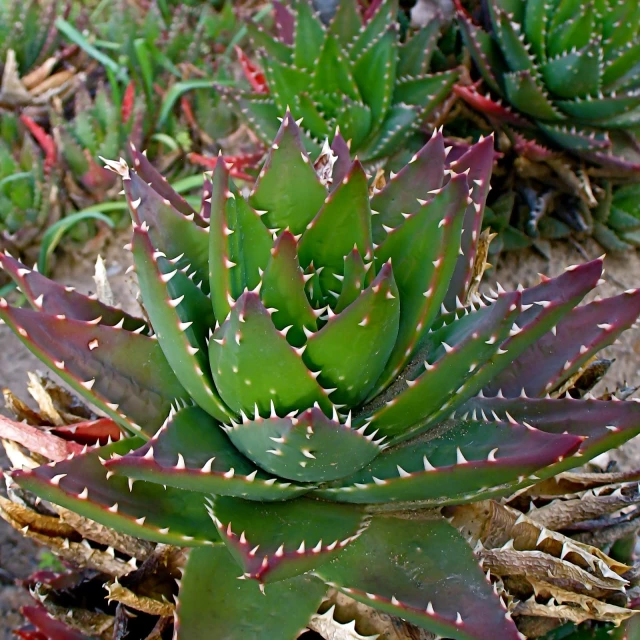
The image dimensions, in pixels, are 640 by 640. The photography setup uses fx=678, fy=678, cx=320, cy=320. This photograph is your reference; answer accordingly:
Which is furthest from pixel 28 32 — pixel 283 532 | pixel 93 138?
pixel 283 532

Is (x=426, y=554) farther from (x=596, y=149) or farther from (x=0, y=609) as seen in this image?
(x=596, y=149)

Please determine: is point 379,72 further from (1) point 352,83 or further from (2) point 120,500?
(2) point 120,500

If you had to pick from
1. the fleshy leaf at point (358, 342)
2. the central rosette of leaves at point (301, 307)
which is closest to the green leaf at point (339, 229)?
the central rosette of leaves at point (301, 307)

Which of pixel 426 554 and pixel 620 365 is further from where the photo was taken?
pixel 620 365

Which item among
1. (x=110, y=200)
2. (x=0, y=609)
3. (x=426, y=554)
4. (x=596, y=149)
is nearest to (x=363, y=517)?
(x=426, y=554)

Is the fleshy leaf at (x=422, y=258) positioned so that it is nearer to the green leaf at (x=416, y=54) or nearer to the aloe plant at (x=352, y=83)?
the aloe plant at (x=352, y=83)

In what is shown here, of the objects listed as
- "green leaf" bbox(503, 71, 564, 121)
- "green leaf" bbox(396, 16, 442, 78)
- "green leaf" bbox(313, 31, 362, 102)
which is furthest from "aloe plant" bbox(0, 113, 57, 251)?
"green leaf" bbox(503, 71, 564, 121)
